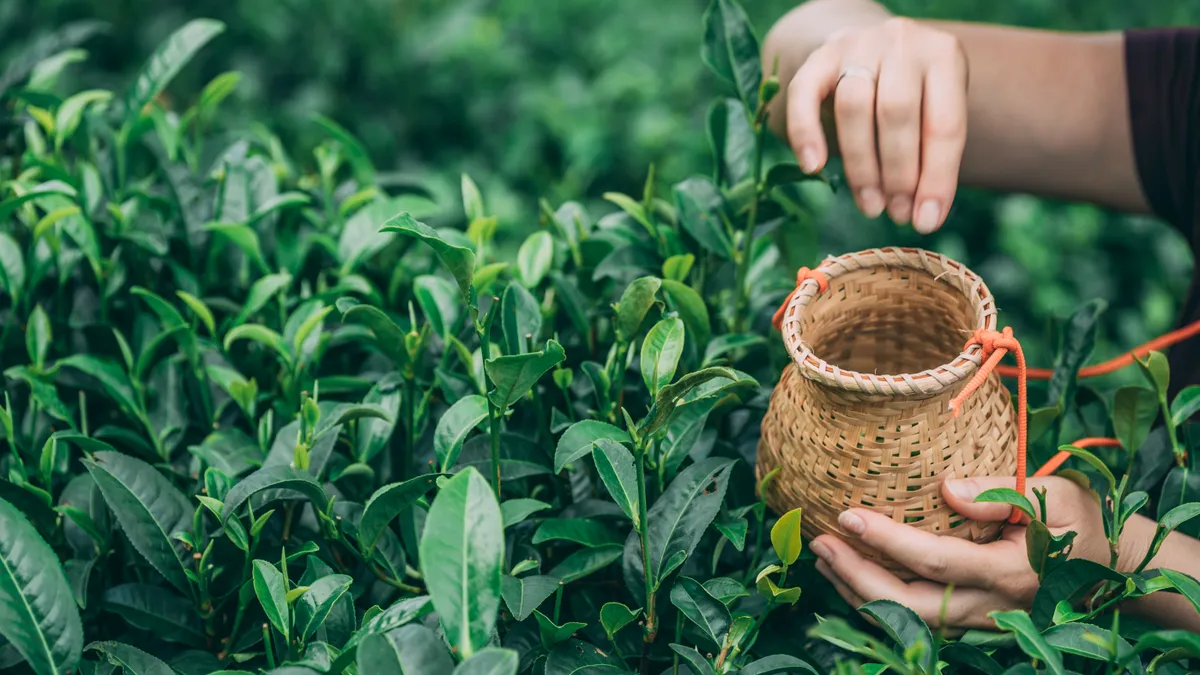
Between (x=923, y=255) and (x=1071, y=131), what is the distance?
638 mm

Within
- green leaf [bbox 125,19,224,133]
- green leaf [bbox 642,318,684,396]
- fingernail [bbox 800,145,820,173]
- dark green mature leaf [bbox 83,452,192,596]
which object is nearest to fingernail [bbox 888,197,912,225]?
fingernail [bbox 800,145,820,173]

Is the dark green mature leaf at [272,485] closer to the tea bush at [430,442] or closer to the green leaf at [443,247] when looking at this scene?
the tea bush at [430,442]

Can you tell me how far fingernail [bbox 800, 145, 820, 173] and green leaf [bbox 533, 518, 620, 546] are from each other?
1.42 ft

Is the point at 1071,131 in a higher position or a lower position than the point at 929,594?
higher

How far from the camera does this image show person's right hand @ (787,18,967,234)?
3.43ft

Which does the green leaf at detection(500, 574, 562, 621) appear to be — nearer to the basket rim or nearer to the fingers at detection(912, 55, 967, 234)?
the basket rim

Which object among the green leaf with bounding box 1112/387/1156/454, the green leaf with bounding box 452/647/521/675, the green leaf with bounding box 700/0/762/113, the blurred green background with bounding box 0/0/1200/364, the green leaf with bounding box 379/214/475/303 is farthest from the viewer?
the blurred green background with bounding box 0/0/1200/364

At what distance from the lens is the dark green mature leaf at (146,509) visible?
0.95 metres

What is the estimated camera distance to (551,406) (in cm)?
111

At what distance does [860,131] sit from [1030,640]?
534 millimetres

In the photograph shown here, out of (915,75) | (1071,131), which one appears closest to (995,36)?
(1071,131)

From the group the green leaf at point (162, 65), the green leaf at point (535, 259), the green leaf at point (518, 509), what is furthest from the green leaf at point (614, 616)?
the green leaf at point (162, 65)

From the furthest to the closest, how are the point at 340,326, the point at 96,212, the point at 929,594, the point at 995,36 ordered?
the point at 995,36, the point at 96,212, the point at 340,326, the point at 929,594

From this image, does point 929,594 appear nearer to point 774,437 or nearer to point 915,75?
point 774,437
